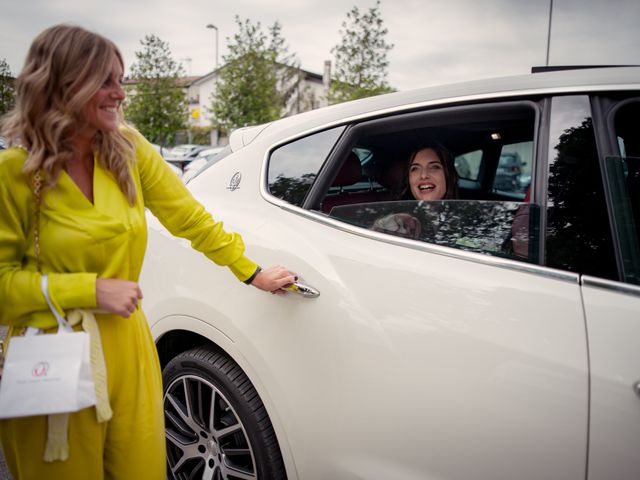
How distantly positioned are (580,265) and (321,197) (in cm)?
92

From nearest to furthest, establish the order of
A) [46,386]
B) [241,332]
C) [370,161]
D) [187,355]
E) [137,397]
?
[46,386] → [137,397] → [241,332] → [187,355] → [370,161]

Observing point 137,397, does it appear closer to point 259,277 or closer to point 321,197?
point 259,277

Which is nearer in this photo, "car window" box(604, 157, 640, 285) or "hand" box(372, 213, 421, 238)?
"car window" box(604, 157, 640, 285)

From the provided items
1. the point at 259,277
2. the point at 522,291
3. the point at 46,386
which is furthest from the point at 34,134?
the point at 522,291

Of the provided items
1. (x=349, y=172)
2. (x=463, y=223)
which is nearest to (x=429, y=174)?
(x=349, y=172)

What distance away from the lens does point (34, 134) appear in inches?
53.4

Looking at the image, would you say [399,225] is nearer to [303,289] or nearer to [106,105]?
[303,289]

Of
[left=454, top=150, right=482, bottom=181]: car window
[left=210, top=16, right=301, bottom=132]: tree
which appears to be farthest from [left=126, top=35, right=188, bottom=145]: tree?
[left=454, top=150, right=482, bottom=181]: car window

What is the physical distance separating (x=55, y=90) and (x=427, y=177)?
5.30ft

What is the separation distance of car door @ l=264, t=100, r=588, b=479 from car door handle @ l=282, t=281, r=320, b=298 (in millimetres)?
28

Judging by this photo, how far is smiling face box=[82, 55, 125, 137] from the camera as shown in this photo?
1.39 meters

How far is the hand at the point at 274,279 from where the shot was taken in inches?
66.7

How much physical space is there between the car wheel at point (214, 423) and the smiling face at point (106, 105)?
3.28 ft

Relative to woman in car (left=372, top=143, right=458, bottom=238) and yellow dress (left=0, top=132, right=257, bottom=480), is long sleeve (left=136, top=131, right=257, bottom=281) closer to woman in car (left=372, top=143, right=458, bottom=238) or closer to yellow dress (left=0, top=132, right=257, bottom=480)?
yellow dress (left=0, top=132, right=257, bottom=480)
